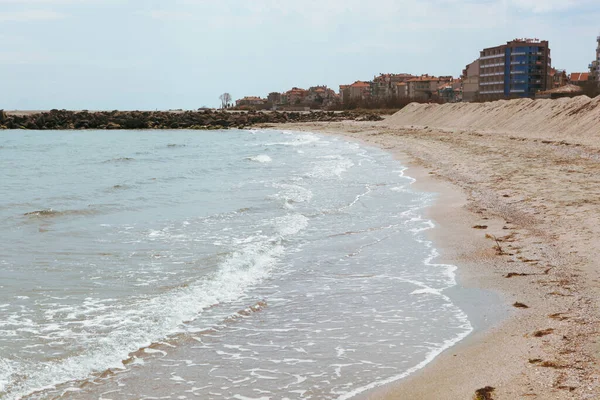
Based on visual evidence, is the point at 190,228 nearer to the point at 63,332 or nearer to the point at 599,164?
the point at 63,332

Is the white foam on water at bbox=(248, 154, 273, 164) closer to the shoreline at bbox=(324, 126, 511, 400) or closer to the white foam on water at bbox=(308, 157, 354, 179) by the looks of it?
the white foam on water at bbox=(308, 157, 354, 179)

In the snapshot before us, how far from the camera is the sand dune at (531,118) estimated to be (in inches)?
1075

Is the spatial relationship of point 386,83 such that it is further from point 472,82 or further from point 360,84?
point 472,82

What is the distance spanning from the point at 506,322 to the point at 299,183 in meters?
13.6

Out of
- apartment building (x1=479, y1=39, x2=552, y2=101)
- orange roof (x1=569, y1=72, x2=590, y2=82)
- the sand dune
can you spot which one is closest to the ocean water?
the sand dune

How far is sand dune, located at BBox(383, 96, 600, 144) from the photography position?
27.3 meters

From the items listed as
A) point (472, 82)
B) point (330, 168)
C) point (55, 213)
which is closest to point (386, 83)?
point (472, 82)

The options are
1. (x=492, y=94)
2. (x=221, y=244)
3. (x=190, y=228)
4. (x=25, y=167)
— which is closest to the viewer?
(x=221, y=244)

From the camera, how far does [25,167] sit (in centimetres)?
2661

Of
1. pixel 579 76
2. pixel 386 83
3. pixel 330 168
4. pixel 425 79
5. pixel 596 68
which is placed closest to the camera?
pixel 330 168

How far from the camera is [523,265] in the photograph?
7.61 meters

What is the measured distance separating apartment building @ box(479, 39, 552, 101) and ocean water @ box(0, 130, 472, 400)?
102406 millimetres

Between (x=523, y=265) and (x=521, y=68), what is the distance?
368ft

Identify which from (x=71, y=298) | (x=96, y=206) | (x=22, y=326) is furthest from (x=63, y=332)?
(x=96, y=206)
